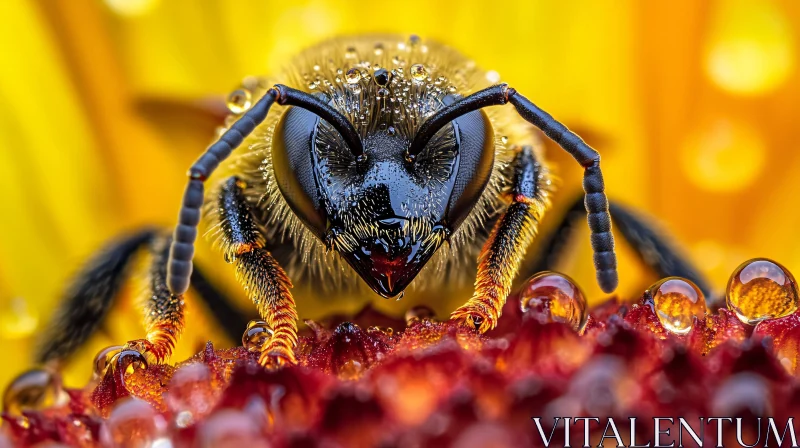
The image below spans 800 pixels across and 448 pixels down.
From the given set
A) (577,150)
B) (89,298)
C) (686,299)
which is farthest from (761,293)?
(89,298)

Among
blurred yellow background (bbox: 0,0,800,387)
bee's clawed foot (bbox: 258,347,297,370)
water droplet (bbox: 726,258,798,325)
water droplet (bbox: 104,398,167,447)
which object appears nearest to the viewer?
water droplet (bbox: 104,398,167,447)

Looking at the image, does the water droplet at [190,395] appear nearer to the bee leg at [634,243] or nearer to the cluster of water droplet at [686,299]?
the cluster of water droplet at [686,299]

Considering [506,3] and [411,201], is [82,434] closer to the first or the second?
[411,201]

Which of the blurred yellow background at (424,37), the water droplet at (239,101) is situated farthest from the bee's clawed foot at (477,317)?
the blurred yellow background at (424,37)

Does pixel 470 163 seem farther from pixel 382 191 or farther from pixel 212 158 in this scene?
pixel 212 158

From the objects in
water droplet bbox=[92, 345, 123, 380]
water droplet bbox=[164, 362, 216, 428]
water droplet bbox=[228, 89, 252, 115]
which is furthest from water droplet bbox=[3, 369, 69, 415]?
water droplet bbox=[228, 89, 252, 115]

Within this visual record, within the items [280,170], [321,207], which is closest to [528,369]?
[321,207]

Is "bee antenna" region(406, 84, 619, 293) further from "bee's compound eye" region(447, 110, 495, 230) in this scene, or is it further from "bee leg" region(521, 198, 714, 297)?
"bee leg" region(521, 198, 714, 297)
